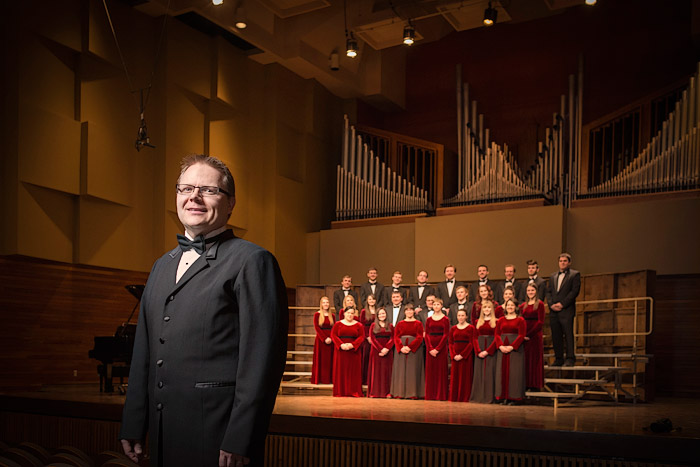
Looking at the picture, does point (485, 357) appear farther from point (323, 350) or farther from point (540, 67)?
point (540, 67)

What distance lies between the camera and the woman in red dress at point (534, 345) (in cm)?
718

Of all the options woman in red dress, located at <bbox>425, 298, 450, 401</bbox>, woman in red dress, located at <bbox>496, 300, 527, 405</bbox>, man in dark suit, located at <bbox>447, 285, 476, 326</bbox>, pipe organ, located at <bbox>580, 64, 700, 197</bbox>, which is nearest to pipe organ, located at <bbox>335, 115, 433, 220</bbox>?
pipe organ, located at <bbox>580, 64, 700, 197</bbox>

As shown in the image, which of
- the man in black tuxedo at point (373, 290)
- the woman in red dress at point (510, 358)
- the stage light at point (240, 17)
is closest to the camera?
the woman in red dress at point (510, 358)

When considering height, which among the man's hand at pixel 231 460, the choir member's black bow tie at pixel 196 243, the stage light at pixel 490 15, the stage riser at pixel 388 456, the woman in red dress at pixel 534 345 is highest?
the stage light at pixel 490 15

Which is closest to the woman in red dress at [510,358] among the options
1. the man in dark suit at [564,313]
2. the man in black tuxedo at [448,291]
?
the man in dark suit at [564,313]

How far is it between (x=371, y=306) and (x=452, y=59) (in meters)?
5.79

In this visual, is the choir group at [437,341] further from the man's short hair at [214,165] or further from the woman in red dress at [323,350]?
the man's short hair at [214,165]

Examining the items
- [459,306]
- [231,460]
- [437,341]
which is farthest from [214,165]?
[459,306]

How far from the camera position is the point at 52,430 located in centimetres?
602

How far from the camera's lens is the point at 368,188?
38.6ft

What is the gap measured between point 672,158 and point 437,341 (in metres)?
4.15

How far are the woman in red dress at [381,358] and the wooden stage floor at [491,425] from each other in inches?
63.3

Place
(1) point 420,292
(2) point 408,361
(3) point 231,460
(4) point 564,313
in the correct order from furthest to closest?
(1) point 420,292 → (2) point 408,361 → (4) point 564,313 → (3) point 231,460

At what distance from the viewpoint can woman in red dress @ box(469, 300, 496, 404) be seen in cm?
719
